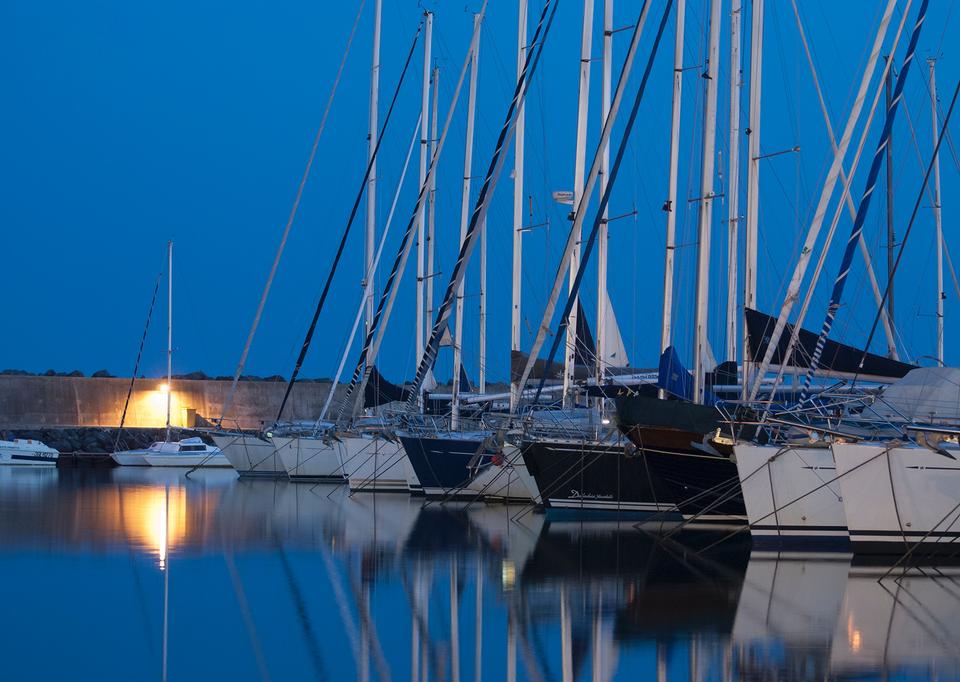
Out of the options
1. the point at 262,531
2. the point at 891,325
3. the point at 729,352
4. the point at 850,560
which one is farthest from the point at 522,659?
the point at 729,352

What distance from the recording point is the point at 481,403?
3102cm

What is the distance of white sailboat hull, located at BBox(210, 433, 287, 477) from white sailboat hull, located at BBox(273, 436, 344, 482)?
4.33m

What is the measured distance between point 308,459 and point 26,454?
19.1m

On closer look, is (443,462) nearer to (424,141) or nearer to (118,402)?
(424,141)

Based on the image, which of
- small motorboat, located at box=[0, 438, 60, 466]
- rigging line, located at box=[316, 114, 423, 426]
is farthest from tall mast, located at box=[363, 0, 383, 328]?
small motorboat, located at box=[0, 438, 60, 466]

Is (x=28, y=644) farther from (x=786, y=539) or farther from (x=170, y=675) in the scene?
(x=786, y=539)

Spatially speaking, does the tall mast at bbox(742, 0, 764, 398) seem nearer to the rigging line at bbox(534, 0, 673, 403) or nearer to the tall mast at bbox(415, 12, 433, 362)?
the rigging line at bbox(534, 0, 673, 403)

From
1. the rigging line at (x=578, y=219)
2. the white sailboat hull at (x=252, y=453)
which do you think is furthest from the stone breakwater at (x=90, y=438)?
the rigging line at (x=578, y=219)

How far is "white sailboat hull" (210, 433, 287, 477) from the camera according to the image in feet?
136

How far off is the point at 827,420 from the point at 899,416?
Answer: 933 mm

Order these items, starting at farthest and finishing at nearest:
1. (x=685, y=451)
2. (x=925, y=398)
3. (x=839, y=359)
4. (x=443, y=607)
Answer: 1. (x=685, y=451)
2. (x=839, y=359)
3. (x=925, y=398)
4. (x=443, y=607)

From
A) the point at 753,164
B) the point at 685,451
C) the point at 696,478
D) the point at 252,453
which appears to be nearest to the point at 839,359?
the point at 685,451

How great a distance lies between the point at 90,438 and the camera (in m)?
58.9

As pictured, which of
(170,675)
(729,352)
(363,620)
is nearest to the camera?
(170,675)
